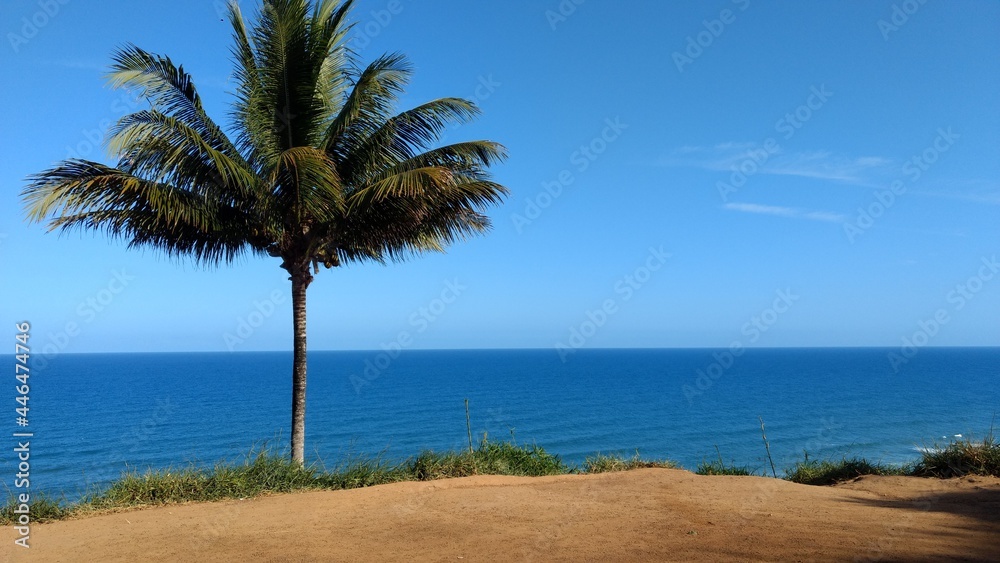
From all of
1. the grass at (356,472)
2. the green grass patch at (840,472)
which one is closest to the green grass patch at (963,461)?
the grass at (356,472)

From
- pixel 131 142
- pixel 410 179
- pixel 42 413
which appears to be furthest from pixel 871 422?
pixel 42 413

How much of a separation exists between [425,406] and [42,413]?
33.4 metres

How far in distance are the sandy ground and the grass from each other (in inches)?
20.1

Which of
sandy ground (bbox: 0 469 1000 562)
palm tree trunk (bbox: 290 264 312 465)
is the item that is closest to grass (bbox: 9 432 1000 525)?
sandy ground (bbox: 0 469 1000 562)

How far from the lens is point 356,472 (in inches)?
420

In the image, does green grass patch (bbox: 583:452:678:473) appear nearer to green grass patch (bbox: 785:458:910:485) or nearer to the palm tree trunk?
green grass patch (bbox: 785:458:910:485)

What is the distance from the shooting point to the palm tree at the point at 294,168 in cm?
1012

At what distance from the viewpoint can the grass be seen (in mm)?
8969

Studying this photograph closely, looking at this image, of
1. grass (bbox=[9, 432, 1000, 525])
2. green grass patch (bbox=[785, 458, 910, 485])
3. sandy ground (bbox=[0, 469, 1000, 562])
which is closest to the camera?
sandy ground (bbox=[0, 469, 1000, 562])

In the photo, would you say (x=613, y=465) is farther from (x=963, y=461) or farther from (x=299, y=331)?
(x=299, y=331)

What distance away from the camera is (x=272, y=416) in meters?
57.0

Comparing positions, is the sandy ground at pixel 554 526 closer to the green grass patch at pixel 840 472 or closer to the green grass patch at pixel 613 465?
the green grass patch at pixel 840 472

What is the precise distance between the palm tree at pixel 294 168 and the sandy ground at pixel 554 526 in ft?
8.94

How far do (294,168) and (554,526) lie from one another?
21.9 feet
